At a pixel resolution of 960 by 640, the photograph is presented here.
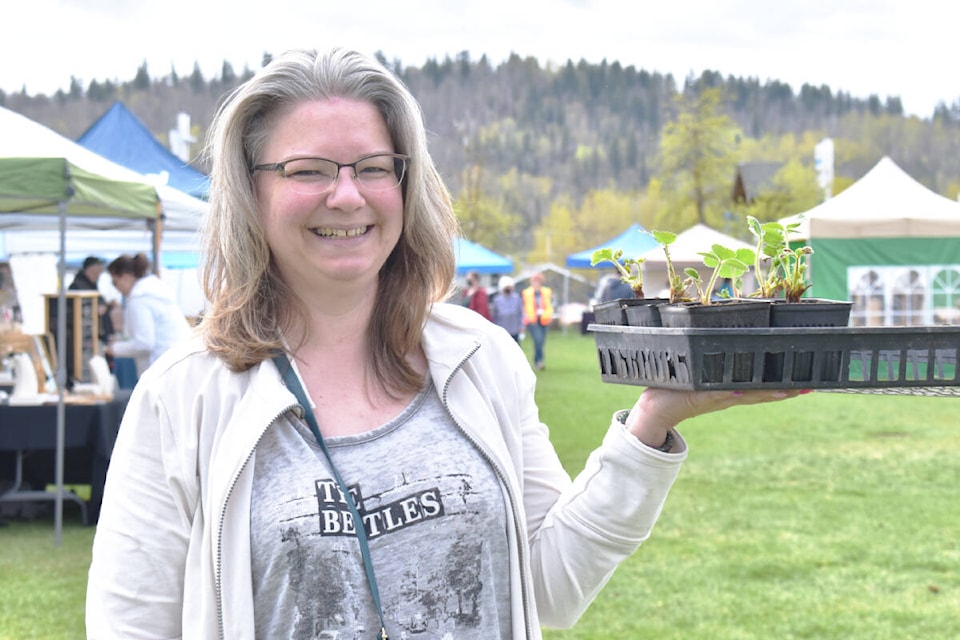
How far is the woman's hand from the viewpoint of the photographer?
4.69 feet

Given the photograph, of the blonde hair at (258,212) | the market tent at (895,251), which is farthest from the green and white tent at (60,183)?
the blonde hair at (258,212)

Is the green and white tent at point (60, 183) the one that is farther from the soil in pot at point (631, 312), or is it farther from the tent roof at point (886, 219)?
the soil in pot at point (631, 312)

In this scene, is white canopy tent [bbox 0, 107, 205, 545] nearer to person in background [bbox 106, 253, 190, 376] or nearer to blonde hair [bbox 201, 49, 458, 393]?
person in background [bbox 106, 253, 190, 376]

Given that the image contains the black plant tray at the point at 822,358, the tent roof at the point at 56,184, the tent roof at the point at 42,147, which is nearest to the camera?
the black plant tray at the point at 822,358

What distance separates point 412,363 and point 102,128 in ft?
45.7

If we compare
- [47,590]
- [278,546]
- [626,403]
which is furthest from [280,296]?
[626,403]

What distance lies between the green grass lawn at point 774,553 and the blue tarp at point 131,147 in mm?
6513

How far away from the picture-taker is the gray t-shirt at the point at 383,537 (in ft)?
5.27

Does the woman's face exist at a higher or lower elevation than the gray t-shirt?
higher

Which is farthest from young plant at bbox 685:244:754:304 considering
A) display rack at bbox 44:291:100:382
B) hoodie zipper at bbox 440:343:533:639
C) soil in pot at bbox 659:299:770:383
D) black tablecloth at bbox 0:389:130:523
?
display rack at bbox 44:291:100:382

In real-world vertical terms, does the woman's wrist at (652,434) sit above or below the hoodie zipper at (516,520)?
above

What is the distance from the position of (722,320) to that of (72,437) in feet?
21.0

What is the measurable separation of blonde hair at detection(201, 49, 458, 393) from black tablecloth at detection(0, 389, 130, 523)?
553 centimetres

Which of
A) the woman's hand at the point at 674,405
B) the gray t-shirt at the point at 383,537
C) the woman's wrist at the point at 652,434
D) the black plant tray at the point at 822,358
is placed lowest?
the gray t-shirt at the point at 383,537
